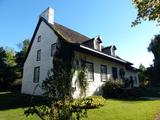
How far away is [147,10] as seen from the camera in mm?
11500

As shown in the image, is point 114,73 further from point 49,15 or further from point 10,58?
point 10,58

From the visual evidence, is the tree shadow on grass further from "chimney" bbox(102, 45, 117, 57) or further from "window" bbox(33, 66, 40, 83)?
"chimney" bbox(102, 45, 117, 57)

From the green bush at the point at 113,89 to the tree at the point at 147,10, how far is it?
1002 cm

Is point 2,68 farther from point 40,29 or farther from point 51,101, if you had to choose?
point 51,101

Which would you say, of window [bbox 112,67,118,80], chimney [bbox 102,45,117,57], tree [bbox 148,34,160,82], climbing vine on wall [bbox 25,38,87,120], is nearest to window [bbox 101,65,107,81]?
window [bbox 112,67,118,80]

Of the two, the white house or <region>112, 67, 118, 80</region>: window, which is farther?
<region>112, 67, 118, 80</region>: window

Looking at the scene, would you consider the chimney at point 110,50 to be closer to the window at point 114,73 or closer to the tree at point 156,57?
the window at point 114,73

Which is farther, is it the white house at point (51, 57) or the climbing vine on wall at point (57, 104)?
the white house at point (51, 57)

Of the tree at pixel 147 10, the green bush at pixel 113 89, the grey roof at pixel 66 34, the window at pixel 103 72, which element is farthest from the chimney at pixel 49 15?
the tree at pixel 147 10

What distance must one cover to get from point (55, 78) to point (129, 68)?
1009 inches

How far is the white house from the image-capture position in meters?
19.6

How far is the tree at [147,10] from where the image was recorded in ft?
36.5

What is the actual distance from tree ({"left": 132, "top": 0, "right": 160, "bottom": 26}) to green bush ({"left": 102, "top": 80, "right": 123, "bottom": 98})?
10015mm

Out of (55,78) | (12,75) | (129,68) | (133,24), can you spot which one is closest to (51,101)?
(55,78)
